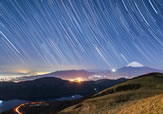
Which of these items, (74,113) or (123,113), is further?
(74,113)

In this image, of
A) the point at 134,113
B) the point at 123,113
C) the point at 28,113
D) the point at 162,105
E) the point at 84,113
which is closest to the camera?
the point at 162,105

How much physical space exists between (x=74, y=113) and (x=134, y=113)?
62.5ft

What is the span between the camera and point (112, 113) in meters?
20.7

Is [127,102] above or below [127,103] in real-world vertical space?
below

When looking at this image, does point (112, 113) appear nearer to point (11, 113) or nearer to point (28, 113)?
point (28, 113)

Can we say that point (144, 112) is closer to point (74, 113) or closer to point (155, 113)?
point (155, 113)

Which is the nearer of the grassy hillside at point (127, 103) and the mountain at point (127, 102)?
the grassy hillside at point (127, 103)

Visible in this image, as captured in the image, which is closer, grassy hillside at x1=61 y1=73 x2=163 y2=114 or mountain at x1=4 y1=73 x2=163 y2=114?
grassy hillside at x1=61 y1=73 x2=163 y2=114

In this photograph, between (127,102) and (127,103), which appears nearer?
(127,103)

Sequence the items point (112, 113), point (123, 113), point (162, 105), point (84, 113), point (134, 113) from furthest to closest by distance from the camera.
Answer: point (84, 113), point (112, 113), point (123, 113), point (134, 113), point (162, 105)

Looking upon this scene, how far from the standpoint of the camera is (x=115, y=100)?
103 feet

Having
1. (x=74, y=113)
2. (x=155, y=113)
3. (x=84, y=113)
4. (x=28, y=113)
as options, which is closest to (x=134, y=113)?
(x=155, y=113)

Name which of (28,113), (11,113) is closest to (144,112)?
(28,113)

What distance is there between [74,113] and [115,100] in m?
11.8
